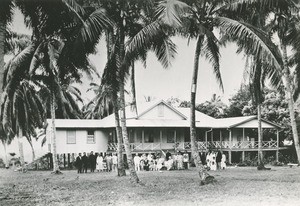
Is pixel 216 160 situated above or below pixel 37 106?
below

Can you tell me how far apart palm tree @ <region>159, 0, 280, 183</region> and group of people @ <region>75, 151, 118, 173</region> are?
40.0 feet

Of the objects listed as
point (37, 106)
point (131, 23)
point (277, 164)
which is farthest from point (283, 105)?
point (131, 23)

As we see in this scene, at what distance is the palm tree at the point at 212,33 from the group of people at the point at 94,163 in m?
12.2

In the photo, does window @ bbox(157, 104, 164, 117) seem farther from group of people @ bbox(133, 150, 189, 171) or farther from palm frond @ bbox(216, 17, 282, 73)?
palm frond @ bbox(216, 17, 282, 73)

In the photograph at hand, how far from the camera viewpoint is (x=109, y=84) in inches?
731

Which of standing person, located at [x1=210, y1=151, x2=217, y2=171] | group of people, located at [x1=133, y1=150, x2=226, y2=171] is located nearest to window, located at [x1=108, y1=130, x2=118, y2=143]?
group of people, located at [x1=133, y1=150, x2=226, y2=171]

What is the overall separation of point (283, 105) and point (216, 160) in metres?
16.8

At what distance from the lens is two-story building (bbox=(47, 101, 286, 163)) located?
3794cm

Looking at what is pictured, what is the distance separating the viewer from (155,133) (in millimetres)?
41000

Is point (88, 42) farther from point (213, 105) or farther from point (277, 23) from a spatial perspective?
point (213, 105)

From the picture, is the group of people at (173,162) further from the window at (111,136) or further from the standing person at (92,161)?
the window at (111,136)

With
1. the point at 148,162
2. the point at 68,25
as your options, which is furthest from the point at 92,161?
the point at 68,25

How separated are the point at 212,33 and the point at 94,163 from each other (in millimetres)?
14804

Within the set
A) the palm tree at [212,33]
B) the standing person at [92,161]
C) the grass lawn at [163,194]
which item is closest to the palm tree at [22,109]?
the standing person at [92,161]
